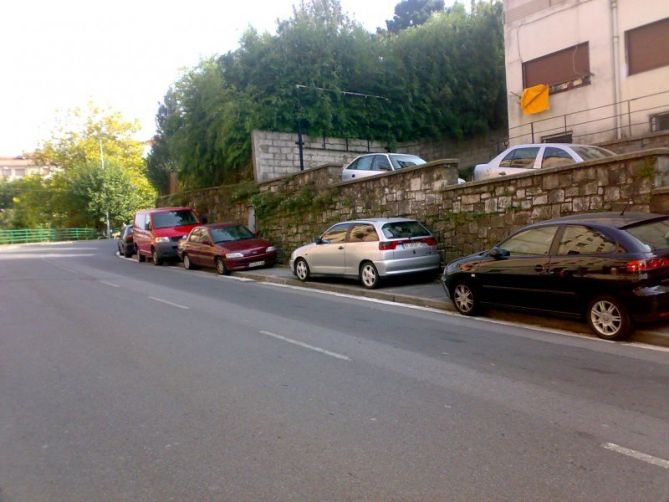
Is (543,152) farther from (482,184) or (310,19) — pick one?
(310,19)

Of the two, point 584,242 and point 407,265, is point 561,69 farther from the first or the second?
point 584,242

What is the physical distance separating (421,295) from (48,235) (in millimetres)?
59352

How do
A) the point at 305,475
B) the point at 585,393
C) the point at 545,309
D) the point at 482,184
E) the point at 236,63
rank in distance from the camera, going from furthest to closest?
the point at 236,63
the point at 482,184
the point at 545,309
the point at 585,393
the point at 305,475

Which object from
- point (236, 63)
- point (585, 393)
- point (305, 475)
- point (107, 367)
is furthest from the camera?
point (236, 63)

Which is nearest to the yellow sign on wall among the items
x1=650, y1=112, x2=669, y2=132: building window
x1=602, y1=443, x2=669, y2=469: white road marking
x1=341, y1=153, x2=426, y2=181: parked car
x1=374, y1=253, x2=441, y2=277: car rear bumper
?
x1=650, y1=112, x2=669, y2=132: building window

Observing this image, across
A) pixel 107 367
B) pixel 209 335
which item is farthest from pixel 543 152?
pixel 107 367

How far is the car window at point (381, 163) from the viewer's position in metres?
17.0

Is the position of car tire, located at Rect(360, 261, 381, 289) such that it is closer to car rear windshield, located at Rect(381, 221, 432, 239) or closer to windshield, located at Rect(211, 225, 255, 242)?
car rear windshield, located at Rect(381, 221, 432, 239)

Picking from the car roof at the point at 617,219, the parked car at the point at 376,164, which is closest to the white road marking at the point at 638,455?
the car roof at the point at 617,219

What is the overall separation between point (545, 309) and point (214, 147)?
17862 millimetres

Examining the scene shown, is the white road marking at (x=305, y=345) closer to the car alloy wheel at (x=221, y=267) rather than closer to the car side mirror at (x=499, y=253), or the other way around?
the car side mirror at (x=499, y=253)

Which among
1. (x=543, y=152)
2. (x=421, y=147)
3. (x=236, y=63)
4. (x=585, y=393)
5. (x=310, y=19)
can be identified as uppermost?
(x=310, y=19)

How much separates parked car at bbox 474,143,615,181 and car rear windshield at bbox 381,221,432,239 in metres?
2.41

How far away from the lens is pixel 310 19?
75.7 ft
